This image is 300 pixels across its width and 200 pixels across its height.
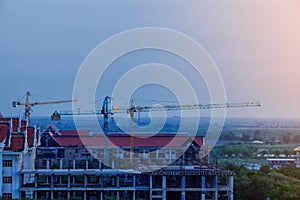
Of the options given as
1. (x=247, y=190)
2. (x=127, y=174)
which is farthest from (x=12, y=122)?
(x=247, y=190)

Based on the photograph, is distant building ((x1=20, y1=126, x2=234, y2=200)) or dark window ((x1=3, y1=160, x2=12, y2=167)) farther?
distant building ((x1=20, y1=126, x2=234, y2=200))

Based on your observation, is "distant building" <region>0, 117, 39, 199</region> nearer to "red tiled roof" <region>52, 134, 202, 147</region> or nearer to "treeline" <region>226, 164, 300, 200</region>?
"treeline" <region>226, 164, 300, 200</region>

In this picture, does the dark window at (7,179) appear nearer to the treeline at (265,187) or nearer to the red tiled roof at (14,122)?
the red tiled roof at (14,122)

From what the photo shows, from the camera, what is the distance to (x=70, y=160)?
11484 millimetres

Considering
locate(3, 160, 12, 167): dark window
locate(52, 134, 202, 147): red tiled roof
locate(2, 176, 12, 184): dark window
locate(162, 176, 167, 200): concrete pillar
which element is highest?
locate(52, 134, 202, 147): red tiled roof

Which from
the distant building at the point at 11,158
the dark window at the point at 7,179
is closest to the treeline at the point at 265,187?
the distant building at the point at 11,158

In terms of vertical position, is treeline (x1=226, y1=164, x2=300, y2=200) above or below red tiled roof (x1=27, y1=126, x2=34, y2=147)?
Answer: below

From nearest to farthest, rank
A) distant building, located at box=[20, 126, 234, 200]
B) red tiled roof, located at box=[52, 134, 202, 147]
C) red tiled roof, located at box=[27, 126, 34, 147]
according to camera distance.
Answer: distant building, located at box=[20, 126, 234, 200]
red tiled roof, located at box=[27, 126, 34, 147]
red tiled roof, located at box=[52, 134, 202, 147]

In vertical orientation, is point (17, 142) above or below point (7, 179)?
above

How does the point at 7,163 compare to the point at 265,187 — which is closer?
the point at 7,163

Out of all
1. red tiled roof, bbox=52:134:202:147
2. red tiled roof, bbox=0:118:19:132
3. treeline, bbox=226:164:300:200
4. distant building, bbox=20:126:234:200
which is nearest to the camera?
treeline, bbox=226:164:300:200

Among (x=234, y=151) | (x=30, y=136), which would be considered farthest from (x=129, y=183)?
(x=234, y=151)

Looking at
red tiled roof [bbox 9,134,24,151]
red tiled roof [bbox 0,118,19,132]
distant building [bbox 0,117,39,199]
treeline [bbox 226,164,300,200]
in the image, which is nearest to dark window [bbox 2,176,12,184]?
distant building [bbox 0,117,39,199]

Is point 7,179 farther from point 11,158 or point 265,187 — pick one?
point 265,187
